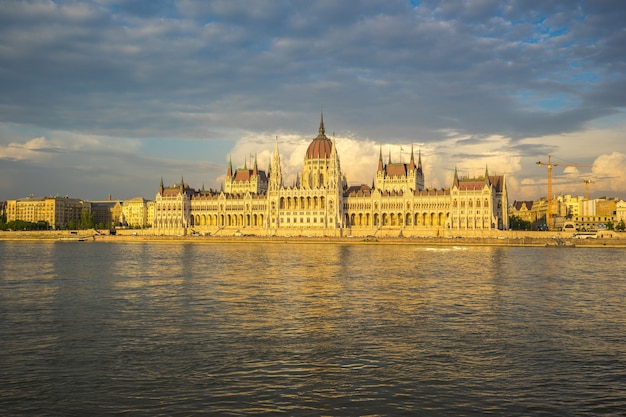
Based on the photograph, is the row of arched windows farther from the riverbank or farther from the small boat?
the small boat

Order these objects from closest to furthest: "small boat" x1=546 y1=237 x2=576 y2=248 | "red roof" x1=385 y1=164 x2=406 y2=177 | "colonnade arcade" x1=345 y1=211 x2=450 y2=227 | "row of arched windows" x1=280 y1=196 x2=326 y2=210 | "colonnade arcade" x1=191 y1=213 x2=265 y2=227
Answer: "small boat" x1=546 y1=237 x2=576 y2=248 → "colonnade arcade" x1=345 y1=211 x2=450 y2=227 → "row of arched windows" x1=280 y1=196 x2=326 y2=210 → "colonnade arcade" x1=191 y1=213 x2=265 y2=227 → "red roof" x1=385 y1=164 x2=406 y2=177

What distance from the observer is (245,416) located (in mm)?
16234

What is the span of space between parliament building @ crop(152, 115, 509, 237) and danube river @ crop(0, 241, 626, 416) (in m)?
105

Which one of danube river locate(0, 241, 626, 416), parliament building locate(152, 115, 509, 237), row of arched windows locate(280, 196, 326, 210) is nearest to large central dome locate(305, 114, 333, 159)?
parliament building locate(152, 115, 509, 237)

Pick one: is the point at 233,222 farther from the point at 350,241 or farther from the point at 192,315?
the point at 192,315

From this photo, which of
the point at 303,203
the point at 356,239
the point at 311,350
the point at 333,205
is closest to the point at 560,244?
the point at 356,239

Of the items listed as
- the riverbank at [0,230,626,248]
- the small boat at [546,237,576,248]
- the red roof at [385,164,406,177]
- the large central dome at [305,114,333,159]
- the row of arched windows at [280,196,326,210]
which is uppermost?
the large central dome at [305,114,333,159]

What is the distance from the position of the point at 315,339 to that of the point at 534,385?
29.1 ft

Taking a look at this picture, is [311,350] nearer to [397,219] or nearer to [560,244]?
[560,244]

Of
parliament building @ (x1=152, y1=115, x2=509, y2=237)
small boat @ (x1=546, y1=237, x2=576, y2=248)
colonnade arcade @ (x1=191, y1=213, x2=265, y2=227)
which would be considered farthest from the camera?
colonnade arcade @ (x1=191, y1=213, x2=265, y2=227)

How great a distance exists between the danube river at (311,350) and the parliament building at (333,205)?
104728mm

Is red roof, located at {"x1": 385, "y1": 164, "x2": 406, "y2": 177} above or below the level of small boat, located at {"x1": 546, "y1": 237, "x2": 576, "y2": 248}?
above

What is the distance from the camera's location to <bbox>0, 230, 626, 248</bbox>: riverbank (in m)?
119

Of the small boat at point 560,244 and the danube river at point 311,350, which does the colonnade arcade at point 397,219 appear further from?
the danube river at point 311,350
